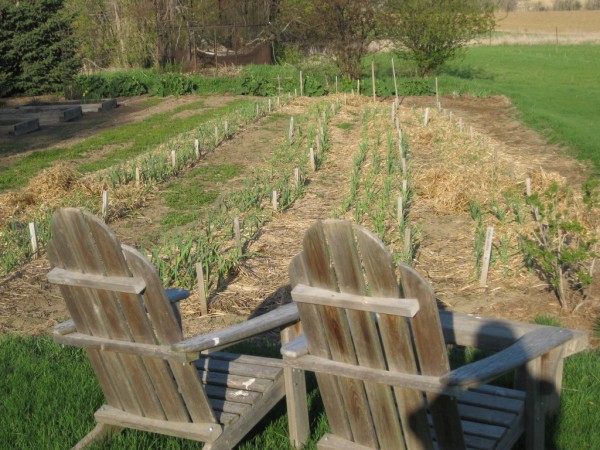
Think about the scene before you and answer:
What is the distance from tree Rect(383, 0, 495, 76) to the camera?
2672 centimetres

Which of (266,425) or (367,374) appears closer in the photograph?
(367,374)

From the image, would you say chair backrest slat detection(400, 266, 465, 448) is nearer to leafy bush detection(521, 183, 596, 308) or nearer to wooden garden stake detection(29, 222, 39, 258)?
leafy bush detection(521, 183, 596, 308)

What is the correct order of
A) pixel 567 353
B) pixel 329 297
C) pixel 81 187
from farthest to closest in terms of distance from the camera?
pixel 81 187
pixel 567 353
pixel 329 297

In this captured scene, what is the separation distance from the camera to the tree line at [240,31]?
1038 inches

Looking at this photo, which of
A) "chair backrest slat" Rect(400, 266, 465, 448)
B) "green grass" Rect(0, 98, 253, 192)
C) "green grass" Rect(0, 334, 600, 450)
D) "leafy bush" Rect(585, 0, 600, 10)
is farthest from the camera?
"leafy bush" Rect(585, 0, 600, 10)

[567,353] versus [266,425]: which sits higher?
[567,353]

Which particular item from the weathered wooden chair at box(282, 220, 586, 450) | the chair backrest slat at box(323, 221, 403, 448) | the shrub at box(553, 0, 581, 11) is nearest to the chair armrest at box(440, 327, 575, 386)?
the weathered wooden chair at box(282, 220, 586, 450)

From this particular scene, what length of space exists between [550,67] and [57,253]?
3723cm

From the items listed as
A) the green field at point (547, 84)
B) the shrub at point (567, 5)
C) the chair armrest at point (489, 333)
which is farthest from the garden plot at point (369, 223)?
the shrub at point (567, 5)

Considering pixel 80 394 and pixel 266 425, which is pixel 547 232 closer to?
pixel 266 425

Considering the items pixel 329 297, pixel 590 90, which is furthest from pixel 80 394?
pixel 590 90

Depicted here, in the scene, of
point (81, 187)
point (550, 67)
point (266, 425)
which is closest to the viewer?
point (266, 425)

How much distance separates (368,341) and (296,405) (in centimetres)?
79

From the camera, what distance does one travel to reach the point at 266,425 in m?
3.89
